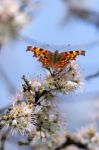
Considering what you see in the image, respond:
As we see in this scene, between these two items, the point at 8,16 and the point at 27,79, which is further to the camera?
the point at 8,16

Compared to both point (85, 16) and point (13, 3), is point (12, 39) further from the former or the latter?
point (85, 16)

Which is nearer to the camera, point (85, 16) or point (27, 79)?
point (27, 79)

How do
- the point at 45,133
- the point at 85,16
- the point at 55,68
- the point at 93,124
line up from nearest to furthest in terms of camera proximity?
the point at 55,68
the point at 45,133
the point at 93,124
the point at 85,16

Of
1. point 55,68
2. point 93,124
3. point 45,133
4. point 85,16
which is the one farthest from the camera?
point 85,16

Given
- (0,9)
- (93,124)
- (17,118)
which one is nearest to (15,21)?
(0,9)

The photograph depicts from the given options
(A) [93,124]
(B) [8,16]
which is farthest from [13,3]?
(A) [93,124]

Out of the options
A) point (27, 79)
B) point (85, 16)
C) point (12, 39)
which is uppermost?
point (85, 16)

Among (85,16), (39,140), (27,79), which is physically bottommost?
(39,140)

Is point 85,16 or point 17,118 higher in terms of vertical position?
point 85,16

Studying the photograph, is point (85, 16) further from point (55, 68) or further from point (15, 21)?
point (55, 68)
